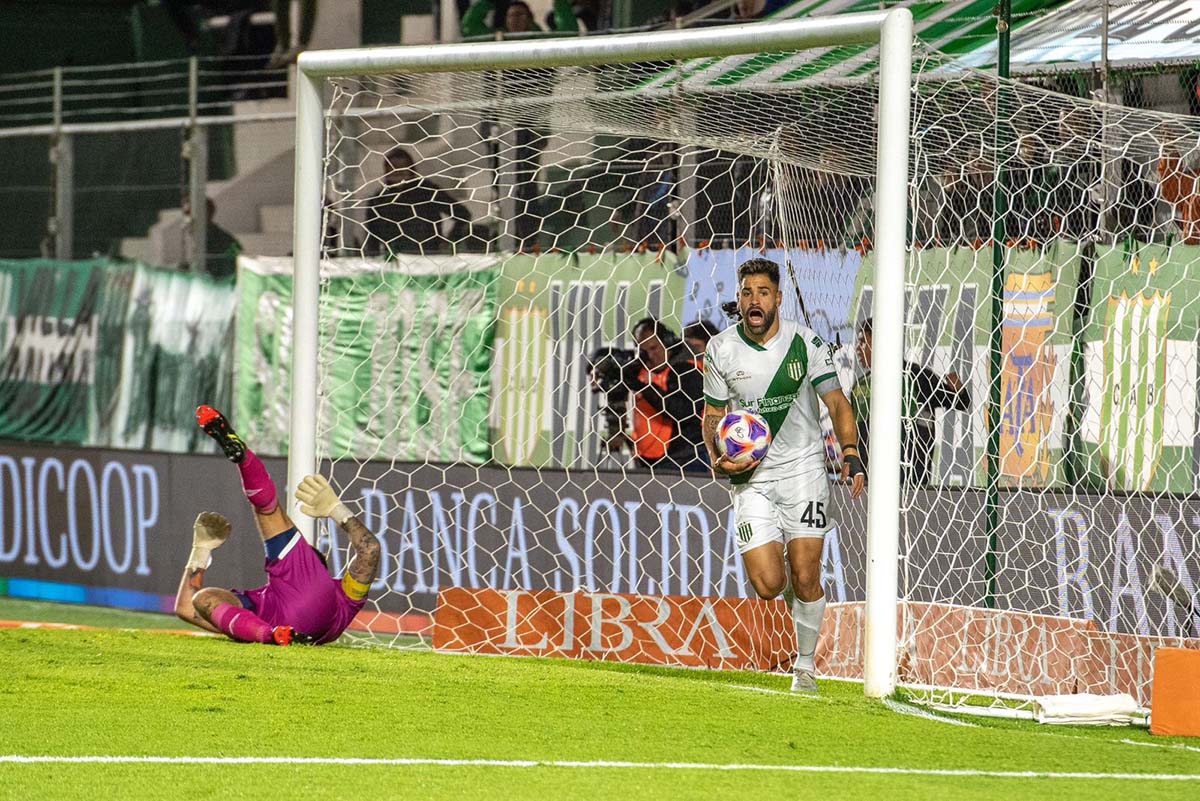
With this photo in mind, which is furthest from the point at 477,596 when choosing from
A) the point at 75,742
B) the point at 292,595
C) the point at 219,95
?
the point at 219,95

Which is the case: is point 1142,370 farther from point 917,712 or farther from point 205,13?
point 205,13

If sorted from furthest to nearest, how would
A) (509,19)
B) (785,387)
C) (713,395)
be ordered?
(509,19), (713,395), (785,387)

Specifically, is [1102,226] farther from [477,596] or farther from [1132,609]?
[477,596]

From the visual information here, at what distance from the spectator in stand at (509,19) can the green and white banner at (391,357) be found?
9.50 feet

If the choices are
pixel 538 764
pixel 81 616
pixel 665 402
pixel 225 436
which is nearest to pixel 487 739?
pixel 538 764

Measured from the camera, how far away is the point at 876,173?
771cm

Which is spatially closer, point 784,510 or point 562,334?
point 784,510

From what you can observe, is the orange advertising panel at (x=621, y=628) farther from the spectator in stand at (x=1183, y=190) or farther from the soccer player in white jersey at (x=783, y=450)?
the spectator in stand at (x=1183, y=190)

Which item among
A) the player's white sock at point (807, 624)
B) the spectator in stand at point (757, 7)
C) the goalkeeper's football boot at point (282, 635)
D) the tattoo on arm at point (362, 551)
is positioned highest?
the spectator in stand at point (757, 7)

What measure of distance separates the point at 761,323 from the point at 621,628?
1.82 m

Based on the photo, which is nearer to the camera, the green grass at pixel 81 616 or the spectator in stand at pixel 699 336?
the spectator in stand at pixel 699 336

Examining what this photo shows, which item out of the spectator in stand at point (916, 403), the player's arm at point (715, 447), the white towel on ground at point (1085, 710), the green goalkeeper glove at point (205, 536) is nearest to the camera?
the white towel on ground at point (1085, 710)

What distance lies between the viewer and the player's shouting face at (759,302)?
24.6ft

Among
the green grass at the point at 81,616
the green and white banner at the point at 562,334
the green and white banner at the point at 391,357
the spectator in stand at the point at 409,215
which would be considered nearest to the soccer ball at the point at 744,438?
the green and white banner at the point at 562,334
